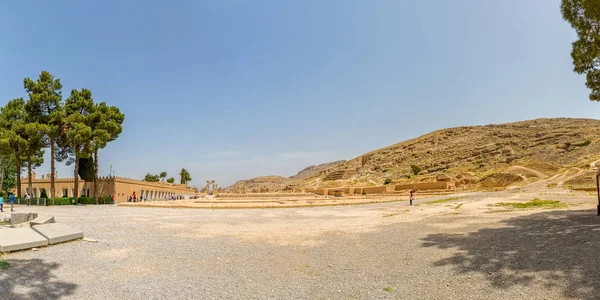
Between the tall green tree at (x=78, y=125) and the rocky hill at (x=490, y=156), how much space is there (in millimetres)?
48123

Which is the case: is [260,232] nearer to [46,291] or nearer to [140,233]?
[140,233]

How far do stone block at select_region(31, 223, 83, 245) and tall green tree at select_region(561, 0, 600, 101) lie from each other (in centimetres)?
1803

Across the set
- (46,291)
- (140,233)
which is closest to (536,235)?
(46,291)

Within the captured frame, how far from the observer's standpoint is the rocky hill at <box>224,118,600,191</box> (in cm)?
4922

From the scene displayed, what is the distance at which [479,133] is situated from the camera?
110312 millimetres

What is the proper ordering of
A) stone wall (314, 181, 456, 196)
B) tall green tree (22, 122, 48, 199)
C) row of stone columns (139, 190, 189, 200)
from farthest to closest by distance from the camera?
row of stone columns (139, 190, 189, 200)
stone wall (314, 181, 456, 196)
tall green tree (22, 122, 48, 199)

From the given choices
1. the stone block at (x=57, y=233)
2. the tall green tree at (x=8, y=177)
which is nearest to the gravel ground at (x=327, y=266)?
the stone block at (x=57, y=233)

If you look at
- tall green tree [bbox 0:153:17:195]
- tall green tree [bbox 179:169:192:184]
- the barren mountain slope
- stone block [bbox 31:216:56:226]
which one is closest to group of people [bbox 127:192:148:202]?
tall green tree [bbox 0:153:17:195]

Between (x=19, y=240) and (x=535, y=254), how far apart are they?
1233 centimetres

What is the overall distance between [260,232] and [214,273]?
5589 mm

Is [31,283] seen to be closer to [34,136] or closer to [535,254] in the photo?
[535,254]

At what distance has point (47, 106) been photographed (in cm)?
3619

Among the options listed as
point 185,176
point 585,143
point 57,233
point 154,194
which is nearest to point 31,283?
point 57,233

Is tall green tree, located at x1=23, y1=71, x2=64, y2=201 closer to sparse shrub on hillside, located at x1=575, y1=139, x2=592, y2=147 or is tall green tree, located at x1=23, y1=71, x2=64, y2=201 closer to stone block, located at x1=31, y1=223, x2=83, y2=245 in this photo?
stone block, located at x1=31, y1=223, x2=83, y2=245
